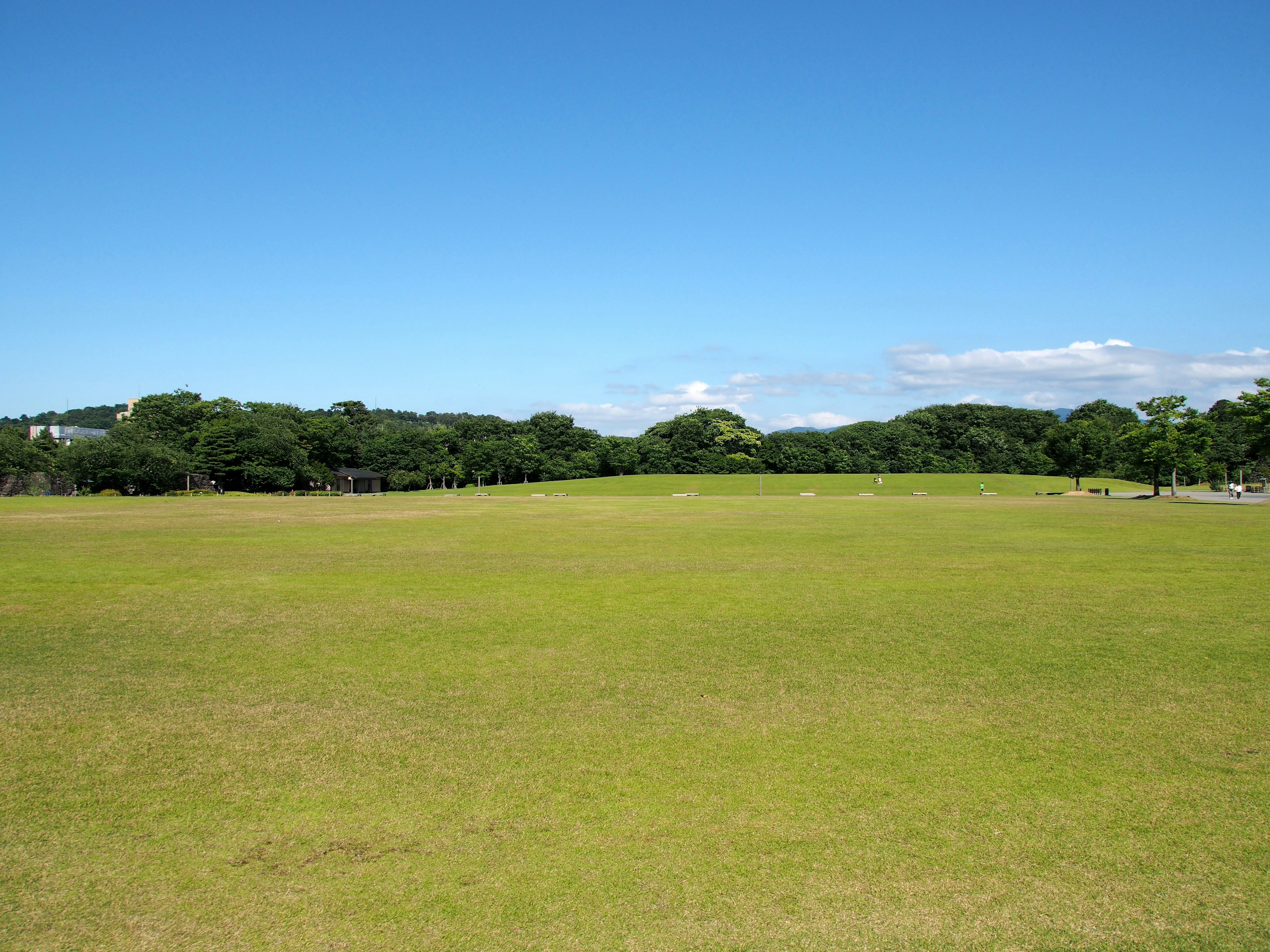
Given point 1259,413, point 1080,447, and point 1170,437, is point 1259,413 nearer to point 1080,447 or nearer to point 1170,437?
point 1170,437

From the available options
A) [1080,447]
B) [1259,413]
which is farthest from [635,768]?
[1080,447]

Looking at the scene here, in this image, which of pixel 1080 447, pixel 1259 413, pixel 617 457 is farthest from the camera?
pixel 617 457

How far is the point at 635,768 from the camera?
22.9 feet

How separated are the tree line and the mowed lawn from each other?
5989 centimetres

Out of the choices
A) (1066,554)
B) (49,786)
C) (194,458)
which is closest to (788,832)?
(49,786)

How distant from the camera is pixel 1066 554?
921 inches

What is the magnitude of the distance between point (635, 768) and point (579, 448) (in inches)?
4867

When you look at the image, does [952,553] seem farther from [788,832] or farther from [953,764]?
[788,832]

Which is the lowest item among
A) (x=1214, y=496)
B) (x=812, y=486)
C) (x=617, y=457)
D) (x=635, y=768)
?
(x=635, y=768)

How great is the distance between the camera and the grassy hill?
8775cm

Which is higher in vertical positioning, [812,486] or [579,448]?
[579,448]

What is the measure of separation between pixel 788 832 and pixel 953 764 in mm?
2217

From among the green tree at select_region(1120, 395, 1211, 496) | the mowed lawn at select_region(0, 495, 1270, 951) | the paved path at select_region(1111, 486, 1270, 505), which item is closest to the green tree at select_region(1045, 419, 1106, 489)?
the paved path at select_region(1111, 486, 1270, 505)

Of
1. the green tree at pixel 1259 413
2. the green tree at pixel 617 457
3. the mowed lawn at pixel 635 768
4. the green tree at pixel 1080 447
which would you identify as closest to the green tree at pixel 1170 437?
the green tree at pixel 1259 413
